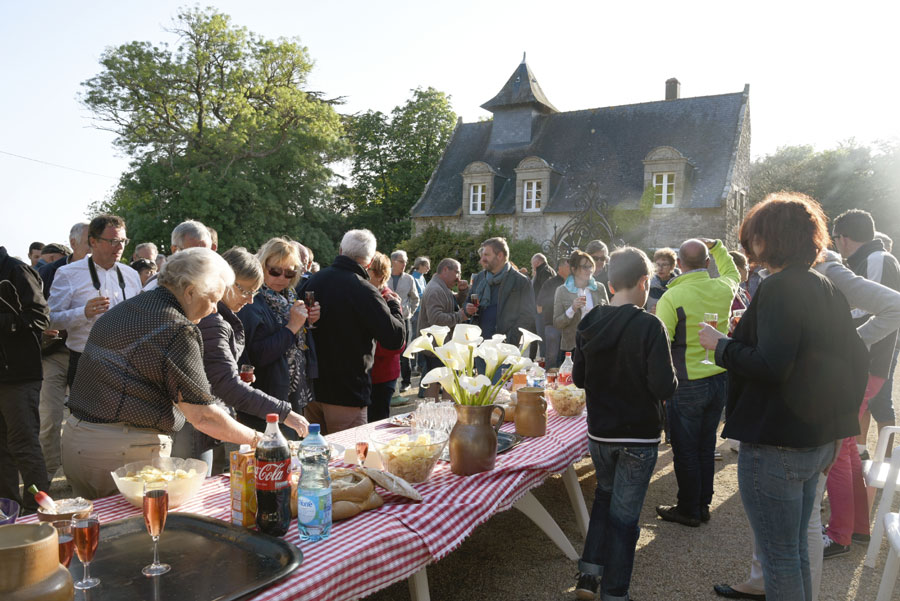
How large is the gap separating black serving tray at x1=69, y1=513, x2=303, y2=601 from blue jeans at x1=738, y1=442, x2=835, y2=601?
5.65ft

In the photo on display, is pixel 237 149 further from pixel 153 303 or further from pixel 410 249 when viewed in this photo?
pixel 153 303

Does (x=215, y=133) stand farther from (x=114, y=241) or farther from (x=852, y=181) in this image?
(x=852, y=181)

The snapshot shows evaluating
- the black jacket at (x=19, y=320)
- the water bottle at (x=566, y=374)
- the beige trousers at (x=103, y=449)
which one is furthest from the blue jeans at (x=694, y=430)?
the black jacket at (x=19, y=320)

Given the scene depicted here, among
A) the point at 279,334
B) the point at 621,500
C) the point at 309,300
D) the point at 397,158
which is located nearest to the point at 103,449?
the point at 279,334

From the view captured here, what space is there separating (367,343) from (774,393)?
2396 millimetres

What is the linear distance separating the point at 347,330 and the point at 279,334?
1.93 ft

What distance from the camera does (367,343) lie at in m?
3.98

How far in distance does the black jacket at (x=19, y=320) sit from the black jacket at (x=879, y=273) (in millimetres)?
5214

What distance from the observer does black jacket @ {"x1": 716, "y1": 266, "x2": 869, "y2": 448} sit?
2262mm

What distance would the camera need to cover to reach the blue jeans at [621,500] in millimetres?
2863

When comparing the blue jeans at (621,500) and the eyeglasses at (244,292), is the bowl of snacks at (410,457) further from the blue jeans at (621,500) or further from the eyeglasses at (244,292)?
the eyeglasses at (244,292)

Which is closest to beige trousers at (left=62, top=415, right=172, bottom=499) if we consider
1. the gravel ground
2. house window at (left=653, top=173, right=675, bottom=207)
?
the gravel ground

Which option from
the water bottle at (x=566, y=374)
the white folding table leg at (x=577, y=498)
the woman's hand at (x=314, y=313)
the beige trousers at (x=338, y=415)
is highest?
the woman's hand at (x=314, y=313)

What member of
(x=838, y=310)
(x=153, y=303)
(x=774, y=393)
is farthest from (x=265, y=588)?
(x=838, y=310)
